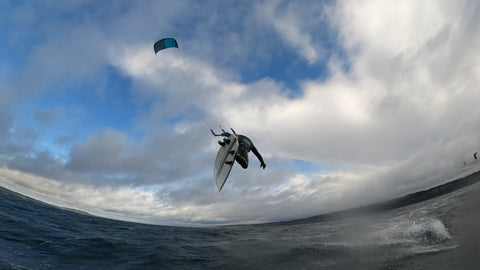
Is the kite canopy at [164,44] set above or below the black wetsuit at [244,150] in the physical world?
above

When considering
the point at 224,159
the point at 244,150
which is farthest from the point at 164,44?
the point at 244,150

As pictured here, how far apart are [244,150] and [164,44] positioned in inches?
537

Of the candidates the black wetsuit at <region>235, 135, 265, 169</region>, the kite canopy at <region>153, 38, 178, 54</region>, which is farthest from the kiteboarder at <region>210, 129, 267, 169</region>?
the kite canopy at <region>153, 38, 178, 54</region>

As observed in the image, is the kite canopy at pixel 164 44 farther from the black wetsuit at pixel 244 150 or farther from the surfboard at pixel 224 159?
the black wetsuit at pixel 244 150

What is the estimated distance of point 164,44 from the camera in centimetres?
2391

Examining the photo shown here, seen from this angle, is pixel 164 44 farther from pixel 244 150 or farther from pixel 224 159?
pixel 244 150

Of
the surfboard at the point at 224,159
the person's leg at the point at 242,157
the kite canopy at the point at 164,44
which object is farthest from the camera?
the kite canopy at the point at 164,44

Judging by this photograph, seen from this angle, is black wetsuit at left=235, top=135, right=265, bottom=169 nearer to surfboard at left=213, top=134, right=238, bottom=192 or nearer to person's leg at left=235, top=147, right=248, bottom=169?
person's leg at left=235, top=147, right=248, bottom=169

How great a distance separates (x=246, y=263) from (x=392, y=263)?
27.8ft

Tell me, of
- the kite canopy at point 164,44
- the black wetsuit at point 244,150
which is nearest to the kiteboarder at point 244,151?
the black wetsuit at point 244,150

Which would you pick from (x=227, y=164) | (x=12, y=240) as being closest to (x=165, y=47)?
(x=227, y=164)

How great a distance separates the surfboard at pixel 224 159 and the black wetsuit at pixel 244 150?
616mm

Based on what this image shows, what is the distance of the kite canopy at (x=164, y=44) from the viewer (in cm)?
2364

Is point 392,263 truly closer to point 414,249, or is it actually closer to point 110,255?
point 414,249
